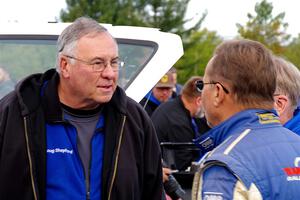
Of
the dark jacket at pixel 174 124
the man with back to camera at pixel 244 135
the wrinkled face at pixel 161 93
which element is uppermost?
the man with back to camera at pixel 244 135

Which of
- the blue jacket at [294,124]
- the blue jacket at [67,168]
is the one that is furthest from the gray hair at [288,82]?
the blue jacket at [67,168]

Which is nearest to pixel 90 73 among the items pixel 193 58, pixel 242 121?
pixel 242 121

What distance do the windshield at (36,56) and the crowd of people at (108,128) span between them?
788 mm

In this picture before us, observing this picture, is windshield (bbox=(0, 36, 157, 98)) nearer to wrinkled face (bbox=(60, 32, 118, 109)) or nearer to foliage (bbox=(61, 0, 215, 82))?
wrinkled face (bbox=(60, 32, 118, 109))

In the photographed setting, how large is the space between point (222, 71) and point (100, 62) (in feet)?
2.56

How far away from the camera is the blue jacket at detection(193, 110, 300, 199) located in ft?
7.48

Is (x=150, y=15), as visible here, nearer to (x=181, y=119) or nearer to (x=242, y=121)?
(x=181, y=119)

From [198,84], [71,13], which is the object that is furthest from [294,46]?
[198,84]

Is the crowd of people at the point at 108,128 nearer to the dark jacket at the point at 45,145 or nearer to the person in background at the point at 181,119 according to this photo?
the dark jacket at the point at 45,145

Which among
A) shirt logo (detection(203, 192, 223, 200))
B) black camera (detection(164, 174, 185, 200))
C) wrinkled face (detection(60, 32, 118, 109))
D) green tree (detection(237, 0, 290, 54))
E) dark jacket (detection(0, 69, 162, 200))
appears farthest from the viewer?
green tree (detection(237, 0, 290, 54))

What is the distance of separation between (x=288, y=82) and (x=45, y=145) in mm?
1545

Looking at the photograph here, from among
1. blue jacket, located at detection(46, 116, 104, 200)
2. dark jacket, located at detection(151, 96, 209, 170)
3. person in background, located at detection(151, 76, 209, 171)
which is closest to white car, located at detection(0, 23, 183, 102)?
blue jacket, located at detection(46, 116, 104, 200)

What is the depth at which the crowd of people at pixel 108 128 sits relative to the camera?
8.14ft

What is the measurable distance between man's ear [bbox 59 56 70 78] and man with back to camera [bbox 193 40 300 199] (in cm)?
80
